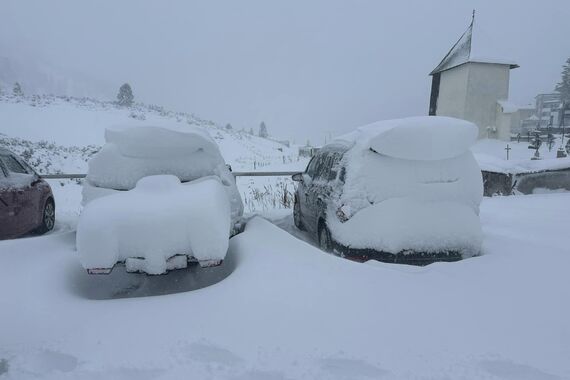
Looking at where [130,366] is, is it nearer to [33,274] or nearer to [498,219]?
[33,274]

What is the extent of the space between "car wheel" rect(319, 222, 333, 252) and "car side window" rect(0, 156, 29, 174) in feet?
17.2

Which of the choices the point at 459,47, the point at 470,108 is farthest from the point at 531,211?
the point at 459,47

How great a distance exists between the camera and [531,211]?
780 centimetres

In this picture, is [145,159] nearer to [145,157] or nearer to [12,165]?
[145,157]

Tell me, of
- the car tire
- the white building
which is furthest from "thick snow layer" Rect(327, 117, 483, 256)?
the white building

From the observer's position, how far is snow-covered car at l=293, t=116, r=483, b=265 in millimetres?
4148

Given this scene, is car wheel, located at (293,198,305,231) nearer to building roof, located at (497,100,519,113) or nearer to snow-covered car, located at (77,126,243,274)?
snow-covered car, located at (77,126,243,274)

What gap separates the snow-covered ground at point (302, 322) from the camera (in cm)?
257

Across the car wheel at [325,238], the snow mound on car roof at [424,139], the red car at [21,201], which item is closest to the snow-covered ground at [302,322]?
the car wheel at [325,238]

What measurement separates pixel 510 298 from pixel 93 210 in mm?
4007

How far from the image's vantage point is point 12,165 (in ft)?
21.7

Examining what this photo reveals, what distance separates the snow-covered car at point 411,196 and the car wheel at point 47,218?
5502mm

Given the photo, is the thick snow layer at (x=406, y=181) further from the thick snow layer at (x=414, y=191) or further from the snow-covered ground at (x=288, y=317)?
the snow-covered ground at (x=288, y=317)

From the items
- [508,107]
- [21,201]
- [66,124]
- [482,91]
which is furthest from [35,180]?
[482,91]
